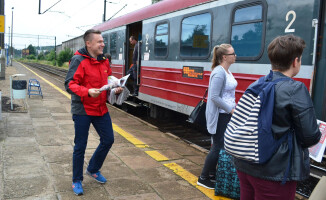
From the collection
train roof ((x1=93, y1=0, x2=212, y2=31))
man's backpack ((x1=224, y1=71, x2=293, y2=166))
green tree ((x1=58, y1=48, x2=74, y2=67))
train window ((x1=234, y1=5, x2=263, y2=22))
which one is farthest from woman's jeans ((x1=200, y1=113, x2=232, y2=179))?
green tree ((x1=58, y1=48, x2=74, y2=67))

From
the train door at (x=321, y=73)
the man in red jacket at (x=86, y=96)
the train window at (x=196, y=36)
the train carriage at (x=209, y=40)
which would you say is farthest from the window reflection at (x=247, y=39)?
the man in red jacket at (x=86, y=96)

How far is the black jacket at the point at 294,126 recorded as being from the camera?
1.69 m

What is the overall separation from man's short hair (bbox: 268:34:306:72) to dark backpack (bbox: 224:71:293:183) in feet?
0.31

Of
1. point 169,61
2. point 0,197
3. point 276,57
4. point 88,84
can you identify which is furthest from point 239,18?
point 0,197

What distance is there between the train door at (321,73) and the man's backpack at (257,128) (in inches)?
93.9

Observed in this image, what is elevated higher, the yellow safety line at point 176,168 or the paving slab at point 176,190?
the yellow safety line at point 176,168

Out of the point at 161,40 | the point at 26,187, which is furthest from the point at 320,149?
the point at 161,40

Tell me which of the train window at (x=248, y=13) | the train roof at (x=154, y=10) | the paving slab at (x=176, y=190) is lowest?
the paving slab at (x=176, y=190)

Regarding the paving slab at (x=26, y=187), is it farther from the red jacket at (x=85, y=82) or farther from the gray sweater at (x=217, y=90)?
the gray sweater at (x=217, y=90)

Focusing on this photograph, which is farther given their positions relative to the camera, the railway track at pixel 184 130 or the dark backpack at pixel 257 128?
the railway track at pixel 184 130

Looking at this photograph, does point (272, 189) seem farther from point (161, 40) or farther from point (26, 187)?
point (161, 40)

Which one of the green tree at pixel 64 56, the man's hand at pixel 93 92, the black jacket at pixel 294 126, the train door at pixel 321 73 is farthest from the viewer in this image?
the green tree at pixel 64 56

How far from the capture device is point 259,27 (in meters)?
4.62

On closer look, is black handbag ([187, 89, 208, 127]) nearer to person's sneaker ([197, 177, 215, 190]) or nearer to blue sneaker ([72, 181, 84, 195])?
person's sneaker ([197, 177, 215, 190])
